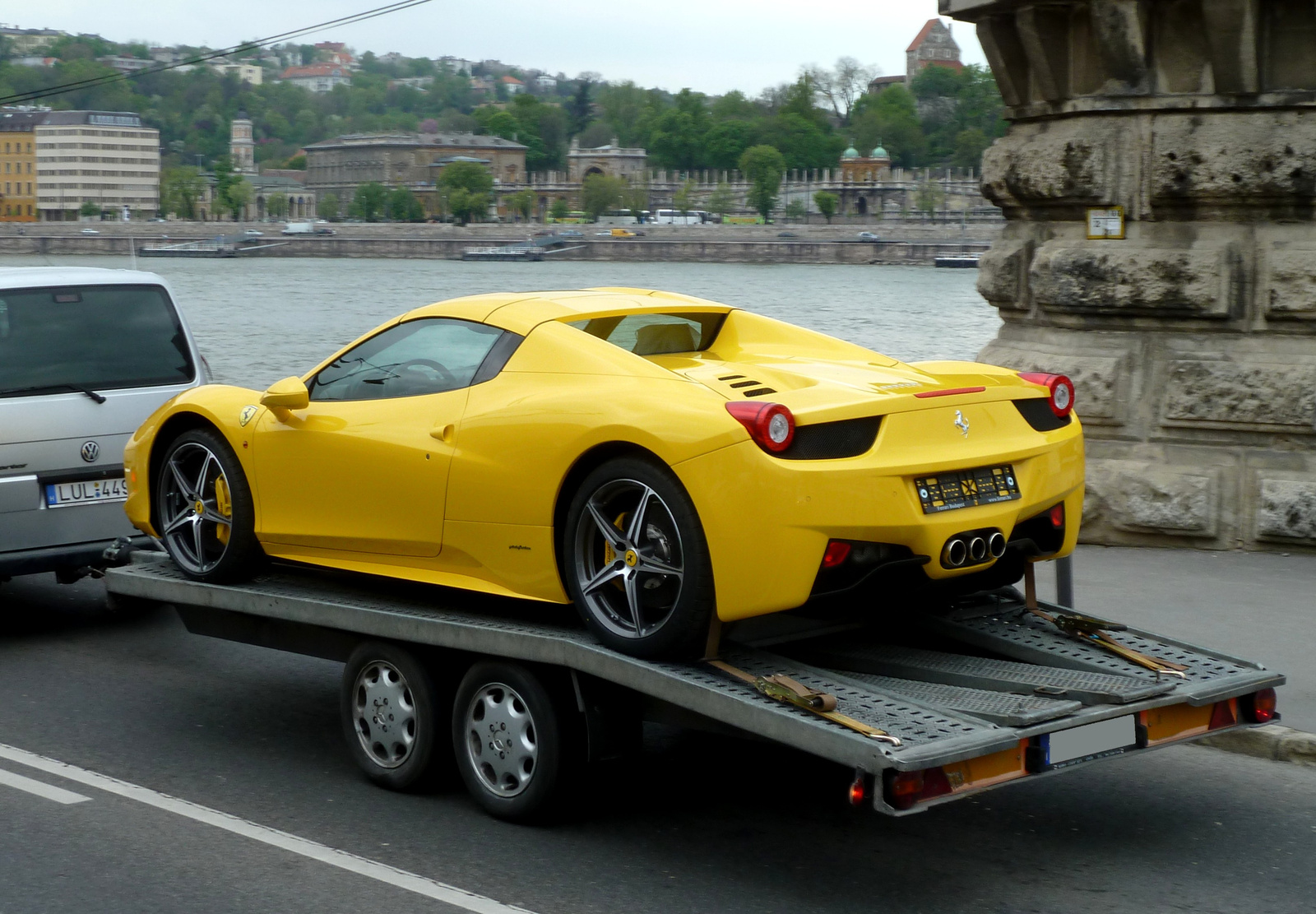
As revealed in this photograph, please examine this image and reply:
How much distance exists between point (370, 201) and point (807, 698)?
182 m

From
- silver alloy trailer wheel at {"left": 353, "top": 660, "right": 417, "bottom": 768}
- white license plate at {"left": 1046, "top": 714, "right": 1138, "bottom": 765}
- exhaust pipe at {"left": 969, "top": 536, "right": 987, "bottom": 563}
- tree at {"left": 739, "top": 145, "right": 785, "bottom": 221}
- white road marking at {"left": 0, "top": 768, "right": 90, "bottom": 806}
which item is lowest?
white road marking at {"left": 0, "top": 768, "right": 90, "bottom": 806}

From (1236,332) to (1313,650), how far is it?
2788mm

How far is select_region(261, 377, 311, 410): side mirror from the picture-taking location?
5.76 m

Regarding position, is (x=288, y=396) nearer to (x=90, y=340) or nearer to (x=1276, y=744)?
(x=90, y=340)

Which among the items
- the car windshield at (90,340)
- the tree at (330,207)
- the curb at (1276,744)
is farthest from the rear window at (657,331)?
the tree at (330,207)

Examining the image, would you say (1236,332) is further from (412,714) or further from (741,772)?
(412,714)

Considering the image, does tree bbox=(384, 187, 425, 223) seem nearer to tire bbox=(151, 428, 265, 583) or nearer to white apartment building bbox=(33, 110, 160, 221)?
white apartment building bbox=(33, 110, 160, 221)

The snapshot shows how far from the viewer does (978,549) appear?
187 inches

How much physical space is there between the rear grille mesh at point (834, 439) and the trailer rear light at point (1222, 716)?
53.2 inches

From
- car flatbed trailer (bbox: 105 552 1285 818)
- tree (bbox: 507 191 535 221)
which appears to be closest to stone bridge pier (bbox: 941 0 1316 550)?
car flatbed trailer (bbox: 105 552 1285 818)

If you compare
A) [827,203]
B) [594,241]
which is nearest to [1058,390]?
[594,241]

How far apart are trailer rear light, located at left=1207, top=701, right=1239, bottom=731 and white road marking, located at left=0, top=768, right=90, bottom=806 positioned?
368cm

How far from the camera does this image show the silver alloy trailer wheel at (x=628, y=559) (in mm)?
4676

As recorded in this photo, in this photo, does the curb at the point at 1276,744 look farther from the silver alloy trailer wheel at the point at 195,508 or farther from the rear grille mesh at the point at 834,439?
the silver alloy trailer wheel at the point at 195,508
